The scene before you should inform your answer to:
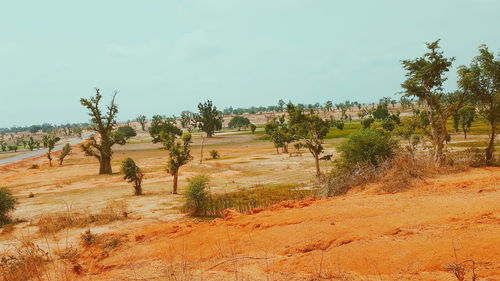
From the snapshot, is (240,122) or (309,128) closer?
(309,128)

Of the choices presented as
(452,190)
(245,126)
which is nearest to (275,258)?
(452,190)

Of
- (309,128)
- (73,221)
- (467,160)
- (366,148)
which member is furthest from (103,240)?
(309,128)

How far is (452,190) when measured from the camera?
16344 millimetres

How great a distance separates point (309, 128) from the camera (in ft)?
124

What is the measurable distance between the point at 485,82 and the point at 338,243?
69.8 ft

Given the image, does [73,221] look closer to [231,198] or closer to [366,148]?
[231,198]

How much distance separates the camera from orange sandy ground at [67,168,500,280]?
895 centimetres

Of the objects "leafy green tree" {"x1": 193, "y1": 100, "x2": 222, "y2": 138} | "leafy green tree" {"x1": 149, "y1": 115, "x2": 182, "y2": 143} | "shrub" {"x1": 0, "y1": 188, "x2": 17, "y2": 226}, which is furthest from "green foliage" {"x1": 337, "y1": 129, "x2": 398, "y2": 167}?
"leafy green tree" {"x1": 193, "y1": 100, "x2": 222, "y2": 138}

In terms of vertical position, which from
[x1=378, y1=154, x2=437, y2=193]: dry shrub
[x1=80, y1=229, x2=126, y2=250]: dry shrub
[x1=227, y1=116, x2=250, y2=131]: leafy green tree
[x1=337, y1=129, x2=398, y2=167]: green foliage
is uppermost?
[x1=227, y1=116, x2=250, y2=131]: leafy green tree

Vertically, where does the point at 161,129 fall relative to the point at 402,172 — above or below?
above

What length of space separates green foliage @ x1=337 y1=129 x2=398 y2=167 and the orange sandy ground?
11.1m

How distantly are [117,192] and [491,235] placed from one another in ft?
114

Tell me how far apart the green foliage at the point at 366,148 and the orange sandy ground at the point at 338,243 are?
11.1 m

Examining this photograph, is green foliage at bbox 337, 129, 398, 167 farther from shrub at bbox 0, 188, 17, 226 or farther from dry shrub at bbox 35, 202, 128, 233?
shrub at bbox 0, 188, 17, 226
